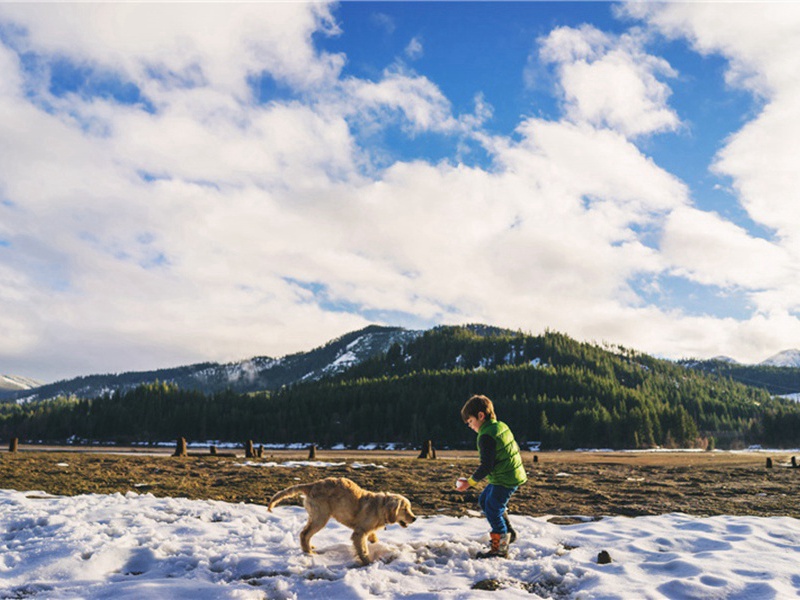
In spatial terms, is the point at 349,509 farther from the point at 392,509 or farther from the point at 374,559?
the point at 374,559

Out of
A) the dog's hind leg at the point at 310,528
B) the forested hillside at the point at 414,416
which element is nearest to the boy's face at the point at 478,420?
the dog's hind leg at the point at 310,528

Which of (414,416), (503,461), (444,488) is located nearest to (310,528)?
(503,461)

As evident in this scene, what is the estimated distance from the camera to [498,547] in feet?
22.3

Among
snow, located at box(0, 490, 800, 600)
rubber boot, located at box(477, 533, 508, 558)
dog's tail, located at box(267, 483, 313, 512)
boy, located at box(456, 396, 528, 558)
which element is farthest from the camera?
dog's tail, located at box(267, 483, 313, 512)

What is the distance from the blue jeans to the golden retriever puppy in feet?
3.82

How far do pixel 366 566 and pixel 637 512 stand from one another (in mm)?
7277

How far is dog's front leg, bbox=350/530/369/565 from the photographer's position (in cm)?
648

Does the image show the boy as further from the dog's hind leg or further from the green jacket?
the dog's hind leg

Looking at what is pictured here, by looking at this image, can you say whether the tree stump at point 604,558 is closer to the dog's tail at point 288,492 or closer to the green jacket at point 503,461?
the green jacket at point 503,461

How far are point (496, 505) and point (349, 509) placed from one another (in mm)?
2087

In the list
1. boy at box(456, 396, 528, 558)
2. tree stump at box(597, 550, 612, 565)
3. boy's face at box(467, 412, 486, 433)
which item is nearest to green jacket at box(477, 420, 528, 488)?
boy at box(456, 396, 528, 558)

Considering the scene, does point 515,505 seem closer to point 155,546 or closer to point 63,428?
point 155,546

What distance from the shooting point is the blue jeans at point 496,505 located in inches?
270

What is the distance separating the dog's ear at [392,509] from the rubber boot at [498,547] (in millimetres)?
1248
